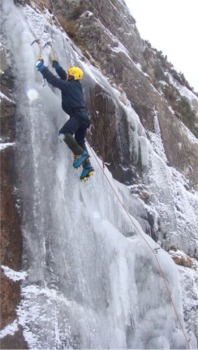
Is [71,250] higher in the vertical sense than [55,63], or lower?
lower

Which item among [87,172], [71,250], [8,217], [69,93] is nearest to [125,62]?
[69,93]

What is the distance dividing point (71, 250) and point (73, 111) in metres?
2.10

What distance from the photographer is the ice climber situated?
348 inches

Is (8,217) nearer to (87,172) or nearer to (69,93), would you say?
(87,172)

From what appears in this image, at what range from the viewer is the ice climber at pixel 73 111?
29.0ft

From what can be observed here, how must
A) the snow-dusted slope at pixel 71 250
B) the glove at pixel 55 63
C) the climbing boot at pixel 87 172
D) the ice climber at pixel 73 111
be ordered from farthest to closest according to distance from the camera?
the glove at pixel 55 63 → the climbing boot at pixel 87 172 → the ice climber at pixel 73 111 → the snow-dusted slope at pixel 71 250

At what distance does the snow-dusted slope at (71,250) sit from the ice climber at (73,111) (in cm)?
23

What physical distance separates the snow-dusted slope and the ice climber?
0.75 ft

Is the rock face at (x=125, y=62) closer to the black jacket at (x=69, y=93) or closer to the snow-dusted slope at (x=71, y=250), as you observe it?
the snow-dusted slope at (x=71, y=250)

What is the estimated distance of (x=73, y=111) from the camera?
29.7 feet

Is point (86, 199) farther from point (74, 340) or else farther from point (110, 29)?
point (110, 29)

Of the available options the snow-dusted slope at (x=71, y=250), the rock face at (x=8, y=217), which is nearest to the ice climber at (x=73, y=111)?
the snow-dusted slope at (x=71, y=250)

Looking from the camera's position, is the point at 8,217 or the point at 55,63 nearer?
the point at 8,217

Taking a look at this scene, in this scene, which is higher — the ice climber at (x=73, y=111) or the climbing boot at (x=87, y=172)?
the ice climber at (x=73, y=111)
